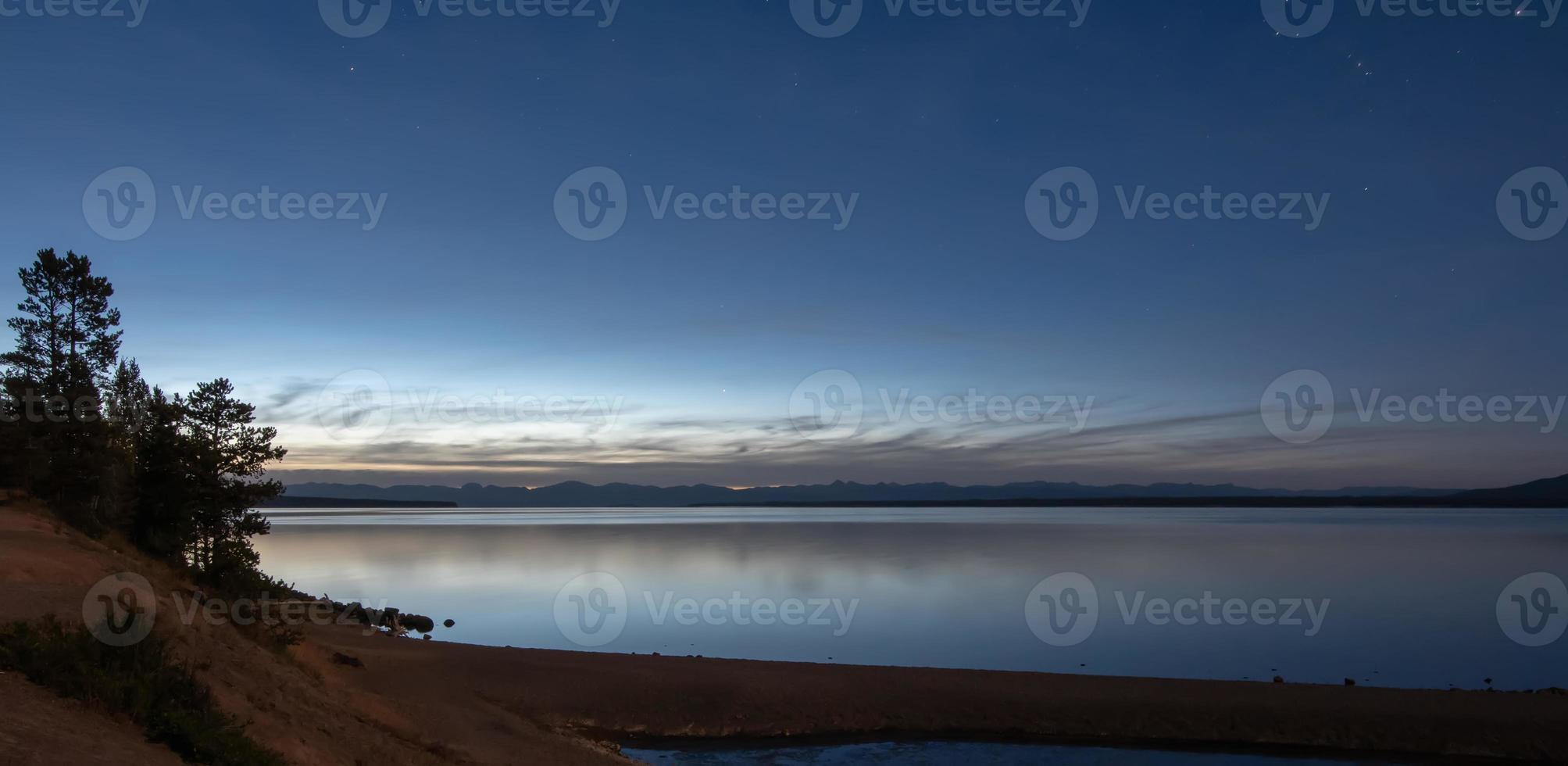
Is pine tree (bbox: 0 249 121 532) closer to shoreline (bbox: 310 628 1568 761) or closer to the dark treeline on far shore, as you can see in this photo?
the dark treeline on far shore

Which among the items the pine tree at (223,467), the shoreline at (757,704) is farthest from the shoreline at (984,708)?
the pine tree at (223,467)

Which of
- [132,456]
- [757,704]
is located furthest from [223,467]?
[757,704]

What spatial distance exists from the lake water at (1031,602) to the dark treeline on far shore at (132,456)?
536 inches

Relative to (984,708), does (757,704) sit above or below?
above

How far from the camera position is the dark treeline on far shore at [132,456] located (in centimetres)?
2742

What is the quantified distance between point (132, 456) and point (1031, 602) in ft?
143

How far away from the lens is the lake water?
34.0 m

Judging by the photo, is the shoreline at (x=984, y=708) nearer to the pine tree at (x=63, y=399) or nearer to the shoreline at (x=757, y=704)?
the shoreline at (x=757, y=704)

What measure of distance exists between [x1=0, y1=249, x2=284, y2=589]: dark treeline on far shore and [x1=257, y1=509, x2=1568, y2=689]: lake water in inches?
536

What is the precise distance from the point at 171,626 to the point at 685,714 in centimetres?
1275

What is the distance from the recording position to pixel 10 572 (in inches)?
600

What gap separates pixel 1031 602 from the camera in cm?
5000

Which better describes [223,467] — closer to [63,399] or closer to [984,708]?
[63,399]

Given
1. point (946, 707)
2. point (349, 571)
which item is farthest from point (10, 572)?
point (349, 571)
